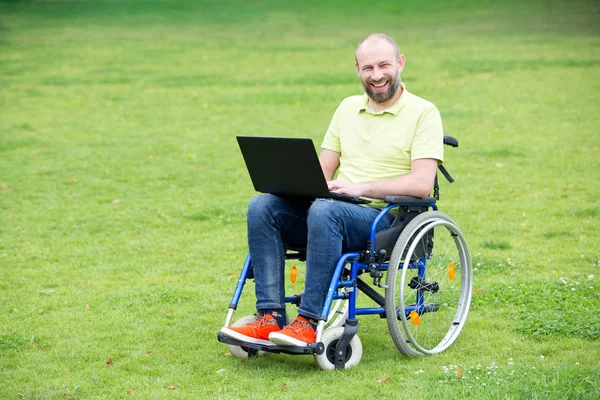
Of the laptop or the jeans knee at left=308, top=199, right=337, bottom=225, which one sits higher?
the laptop

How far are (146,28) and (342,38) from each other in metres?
7.37

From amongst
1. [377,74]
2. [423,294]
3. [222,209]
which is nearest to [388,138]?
[377,74]

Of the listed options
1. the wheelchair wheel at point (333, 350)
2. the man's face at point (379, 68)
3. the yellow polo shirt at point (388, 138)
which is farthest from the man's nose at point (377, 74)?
the wheelchair wheel at point (333, 350)

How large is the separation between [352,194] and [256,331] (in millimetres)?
895

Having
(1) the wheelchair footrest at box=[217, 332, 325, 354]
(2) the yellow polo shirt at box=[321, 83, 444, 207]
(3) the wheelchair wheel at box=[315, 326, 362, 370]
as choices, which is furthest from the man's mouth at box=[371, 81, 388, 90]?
(1) the wheelchair footrest at box=[217, 332, 325, 354]

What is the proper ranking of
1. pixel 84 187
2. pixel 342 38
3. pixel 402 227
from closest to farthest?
pixel 402 227 < pixel 84 187 < pixel 342 38

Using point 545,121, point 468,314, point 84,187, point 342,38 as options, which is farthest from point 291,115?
point 342,38

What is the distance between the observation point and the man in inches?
171

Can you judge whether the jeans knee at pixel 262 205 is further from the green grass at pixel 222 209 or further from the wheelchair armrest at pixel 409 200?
the green grass at pixel 222 209

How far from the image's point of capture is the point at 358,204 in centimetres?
463

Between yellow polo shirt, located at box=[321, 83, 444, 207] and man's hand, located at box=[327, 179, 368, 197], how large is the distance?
5.7 inches

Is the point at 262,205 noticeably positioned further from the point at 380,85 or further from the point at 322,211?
the point at 380,85

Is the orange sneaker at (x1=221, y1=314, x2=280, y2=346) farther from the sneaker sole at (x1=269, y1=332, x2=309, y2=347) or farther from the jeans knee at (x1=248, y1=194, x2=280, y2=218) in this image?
the jeans knee at (x1=248, y1=194, x2=280, y2=218)

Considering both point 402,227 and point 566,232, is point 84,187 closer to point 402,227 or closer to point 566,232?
point 566,232
